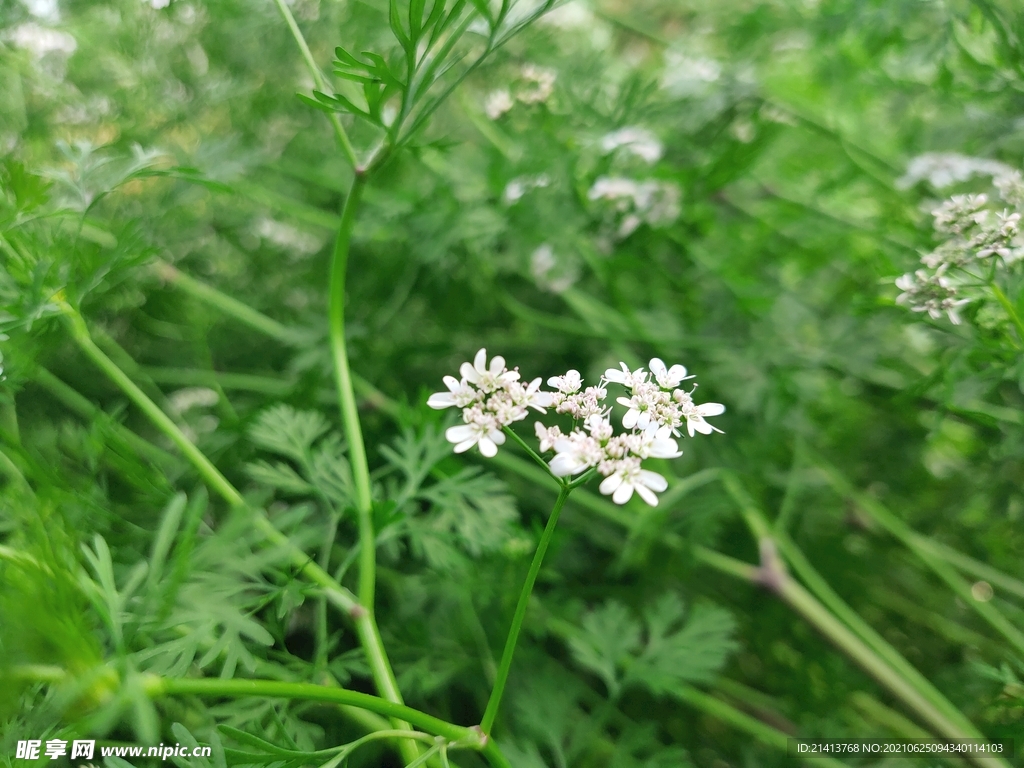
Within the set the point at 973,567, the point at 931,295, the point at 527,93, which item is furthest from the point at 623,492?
the point at 973,567

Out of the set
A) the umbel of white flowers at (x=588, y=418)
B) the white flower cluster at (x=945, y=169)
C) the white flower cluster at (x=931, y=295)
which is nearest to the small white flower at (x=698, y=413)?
the umbel of white flowers at (x=588, y=418)

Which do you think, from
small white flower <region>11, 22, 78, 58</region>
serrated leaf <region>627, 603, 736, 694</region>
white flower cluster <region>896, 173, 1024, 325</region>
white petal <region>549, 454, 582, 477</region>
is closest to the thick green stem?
serrated leaf <region>627, 603, 736, 694</region>

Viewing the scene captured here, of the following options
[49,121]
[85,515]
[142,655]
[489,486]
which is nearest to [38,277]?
[85,515]

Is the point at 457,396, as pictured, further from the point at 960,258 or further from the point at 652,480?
the point at 960,258

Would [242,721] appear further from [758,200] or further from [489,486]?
[758,200]

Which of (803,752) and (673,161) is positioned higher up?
(673,161)

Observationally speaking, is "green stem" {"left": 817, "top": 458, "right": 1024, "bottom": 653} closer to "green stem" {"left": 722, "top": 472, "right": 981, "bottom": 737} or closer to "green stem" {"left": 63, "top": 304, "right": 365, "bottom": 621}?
"green stem" {"left": 722, "top": 472, "right": 981, "bottom": 737}
